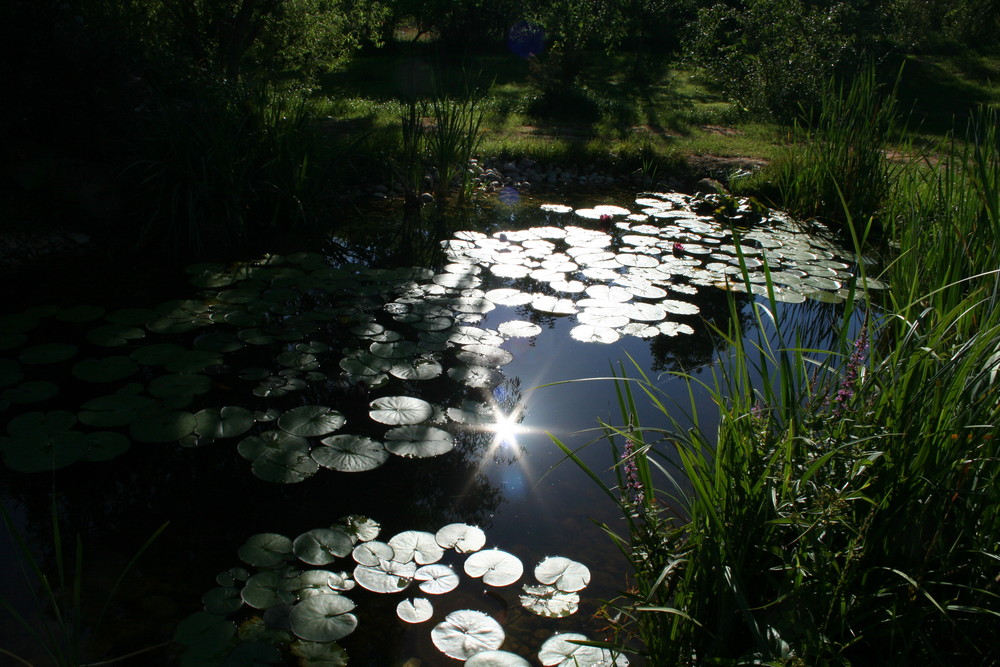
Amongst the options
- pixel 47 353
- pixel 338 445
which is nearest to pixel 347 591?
pixel 338 445

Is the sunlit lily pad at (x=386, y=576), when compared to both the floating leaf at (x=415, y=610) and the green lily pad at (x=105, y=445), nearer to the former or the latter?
the floating leaf at (x=415, y=610)

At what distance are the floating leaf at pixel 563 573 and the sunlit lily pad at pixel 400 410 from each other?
0.89 m

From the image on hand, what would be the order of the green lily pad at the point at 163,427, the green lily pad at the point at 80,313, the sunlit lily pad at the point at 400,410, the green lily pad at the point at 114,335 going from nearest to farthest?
1. the green lily pad at the point at 163,427
2. the sunlit lily pad at the point at 400,410
3. the green lily pad at the point at 114,335
4. the green lily pad at the point at 80,313

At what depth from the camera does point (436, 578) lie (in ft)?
6.46

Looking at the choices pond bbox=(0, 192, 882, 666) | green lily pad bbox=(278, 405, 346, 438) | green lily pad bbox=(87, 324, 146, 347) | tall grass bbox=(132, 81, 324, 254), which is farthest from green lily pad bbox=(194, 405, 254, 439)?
tall grass bbox=(132, 81, 324, 254)

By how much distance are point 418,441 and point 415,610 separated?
812mm

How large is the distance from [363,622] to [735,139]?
8.65 metres

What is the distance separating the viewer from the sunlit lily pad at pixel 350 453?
2.42 meters

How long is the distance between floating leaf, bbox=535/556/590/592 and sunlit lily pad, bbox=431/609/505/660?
238mm

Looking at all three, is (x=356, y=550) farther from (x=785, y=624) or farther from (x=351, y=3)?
(x=351, y=3)

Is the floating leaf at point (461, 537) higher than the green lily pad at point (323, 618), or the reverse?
the green lily pad at point (323, 618)

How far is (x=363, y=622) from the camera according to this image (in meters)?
1.83

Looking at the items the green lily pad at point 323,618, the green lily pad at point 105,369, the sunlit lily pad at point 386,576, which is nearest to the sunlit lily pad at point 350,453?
the sunlit lily pad at point 386,576

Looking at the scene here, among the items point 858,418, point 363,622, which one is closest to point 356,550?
point 363,622
